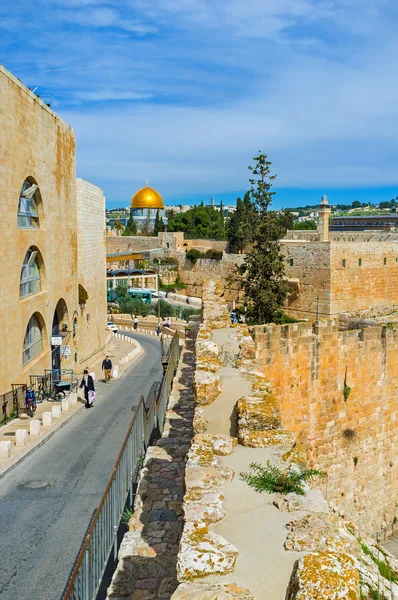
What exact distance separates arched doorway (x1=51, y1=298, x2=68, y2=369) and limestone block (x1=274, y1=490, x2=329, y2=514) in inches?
633

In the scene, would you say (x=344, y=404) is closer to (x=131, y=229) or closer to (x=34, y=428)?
(x=34, y=428)

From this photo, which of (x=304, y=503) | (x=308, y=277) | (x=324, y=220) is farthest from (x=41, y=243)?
(x=324, y=220)

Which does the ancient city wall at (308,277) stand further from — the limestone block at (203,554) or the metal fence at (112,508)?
the limestone block at (203,554)

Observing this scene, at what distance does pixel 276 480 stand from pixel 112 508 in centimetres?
193

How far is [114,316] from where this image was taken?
40.8 m

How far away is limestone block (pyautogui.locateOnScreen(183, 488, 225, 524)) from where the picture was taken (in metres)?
3.40

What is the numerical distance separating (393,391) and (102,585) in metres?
7.91

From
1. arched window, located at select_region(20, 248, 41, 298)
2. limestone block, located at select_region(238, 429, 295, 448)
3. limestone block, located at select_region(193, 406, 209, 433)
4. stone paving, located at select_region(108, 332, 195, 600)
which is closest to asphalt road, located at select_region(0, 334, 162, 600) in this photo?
stone paving, located at select_region(108, 332, 195, 600)

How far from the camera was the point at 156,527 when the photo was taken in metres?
4.92

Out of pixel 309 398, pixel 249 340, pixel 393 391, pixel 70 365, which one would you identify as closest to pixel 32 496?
pixel 249 340

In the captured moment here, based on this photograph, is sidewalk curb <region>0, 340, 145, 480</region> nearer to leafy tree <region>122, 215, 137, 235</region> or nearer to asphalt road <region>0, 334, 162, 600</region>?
asphalt road <region>0, 334, 162, 600</region>

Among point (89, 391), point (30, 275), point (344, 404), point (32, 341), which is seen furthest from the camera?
point (32, 341)

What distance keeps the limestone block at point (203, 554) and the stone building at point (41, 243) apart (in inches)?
442

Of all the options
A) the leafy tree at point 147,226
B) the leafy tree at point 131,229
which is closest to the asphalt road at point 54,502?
the leafy tree at point 131,229
